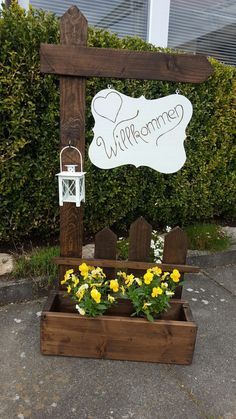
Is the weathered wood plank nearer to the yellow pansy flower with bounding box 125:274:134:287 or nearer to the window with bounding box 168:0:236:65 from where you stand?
the yellow pansy flower with bounding box 125:274:134:287

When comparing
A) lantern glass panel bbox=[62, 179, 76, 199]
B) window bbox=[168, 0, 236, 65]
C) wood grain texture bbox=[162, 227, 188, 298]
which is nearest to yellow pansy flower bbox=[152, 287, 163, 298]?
wood grain texture bbox=[162, 227, 188, 298]

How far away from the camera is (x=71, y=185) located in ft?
6.40

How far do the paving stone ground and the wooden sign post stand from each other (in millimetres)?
1213

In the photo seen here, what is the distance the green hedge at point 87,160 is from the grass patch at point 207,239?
0.74ft

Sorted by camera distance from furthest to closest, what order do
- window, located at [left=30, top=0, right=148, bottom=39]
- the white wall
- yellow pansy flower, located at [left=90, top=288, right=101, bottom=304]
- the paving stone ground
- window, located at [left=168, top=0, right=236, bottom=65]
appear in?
window, located at [left=168, top=0, right=236, bottom=65] → the white wall → window, located at [left=30, top=0, right=148, bottom=39] → yellow pansy flower, located at [left=90, top=288, right=101, bottom=304] → the paving stone ground

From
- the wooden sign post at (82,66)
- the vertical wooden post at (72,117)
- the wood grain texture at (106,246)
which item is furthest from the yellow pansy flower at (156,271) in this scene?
the wooden sign post at (82,66)

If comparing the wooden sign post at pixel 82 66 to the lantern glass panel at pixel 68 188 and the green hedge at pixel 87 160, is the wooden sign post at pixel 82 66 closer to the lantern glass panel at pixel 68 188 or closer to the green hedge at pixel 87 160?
the lantern glass panel at pixel 68 188

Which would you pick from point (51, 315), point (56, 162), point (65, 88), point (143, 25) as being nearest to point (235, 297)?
point (51, 315)

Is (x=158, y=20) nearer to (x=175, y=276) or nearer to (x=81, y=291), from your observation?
(x=175, y=276)

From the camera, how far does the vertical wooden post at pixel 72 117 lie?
183cm

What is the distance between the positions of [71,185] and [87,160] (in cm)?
108

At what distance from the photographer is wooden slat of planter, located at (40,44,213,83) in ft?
5.98

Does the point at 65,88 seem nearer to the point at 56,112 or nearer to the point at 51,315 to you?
the point at 56,112

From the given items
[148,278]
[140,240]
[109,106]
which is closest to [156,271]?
[148,278]
